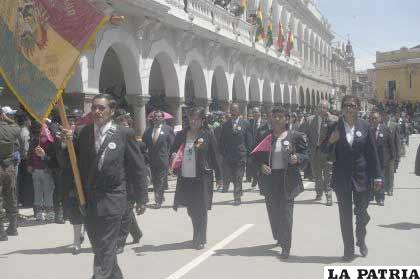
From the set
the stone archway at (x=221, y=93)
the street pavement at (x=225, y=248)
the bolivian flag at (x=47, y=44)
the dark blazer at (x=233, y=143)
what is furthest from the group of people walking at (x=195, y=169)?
the stone archway at (x=221, y=93)

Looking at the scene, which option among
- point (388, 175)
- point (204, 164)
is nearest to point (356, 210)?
point (204, 164)

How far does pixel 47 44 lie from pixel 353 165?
3.78 m

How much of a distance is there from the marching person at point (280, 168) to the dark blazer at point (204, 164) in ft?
2.41

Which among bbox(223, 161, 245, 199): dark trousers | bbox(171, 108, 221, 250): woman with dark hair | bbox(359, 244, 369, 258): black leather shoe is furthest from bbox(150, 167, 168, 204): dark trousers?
bbox(359, 244, 369, 258): black leather shoe

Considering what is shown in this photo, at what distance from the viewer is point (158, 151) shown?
37.7 ft

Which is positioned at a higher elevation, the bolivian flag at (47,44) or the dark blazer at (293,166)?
the bolivian flag at (47,44)

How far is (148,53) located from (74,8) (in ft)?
37.8

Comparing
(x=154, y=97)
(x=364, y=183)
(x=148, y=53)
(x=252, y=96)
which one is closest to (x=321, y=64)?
(x=252, y=96)

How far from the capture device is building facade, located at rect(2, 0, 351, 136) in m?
14.4

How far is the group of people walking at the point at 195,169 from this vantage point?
511 centimetres

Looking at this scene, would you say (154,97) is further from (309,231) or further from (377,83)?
(377,83)

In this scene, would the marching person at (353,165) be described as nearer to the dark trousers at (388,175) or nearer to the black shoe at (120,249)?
the black shoe at (120,249)

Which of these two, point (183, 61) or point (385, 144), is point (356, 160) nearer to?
point (385, 144)

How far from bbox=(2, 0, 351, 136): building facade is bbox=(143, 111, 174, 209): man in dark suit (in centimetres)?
230
